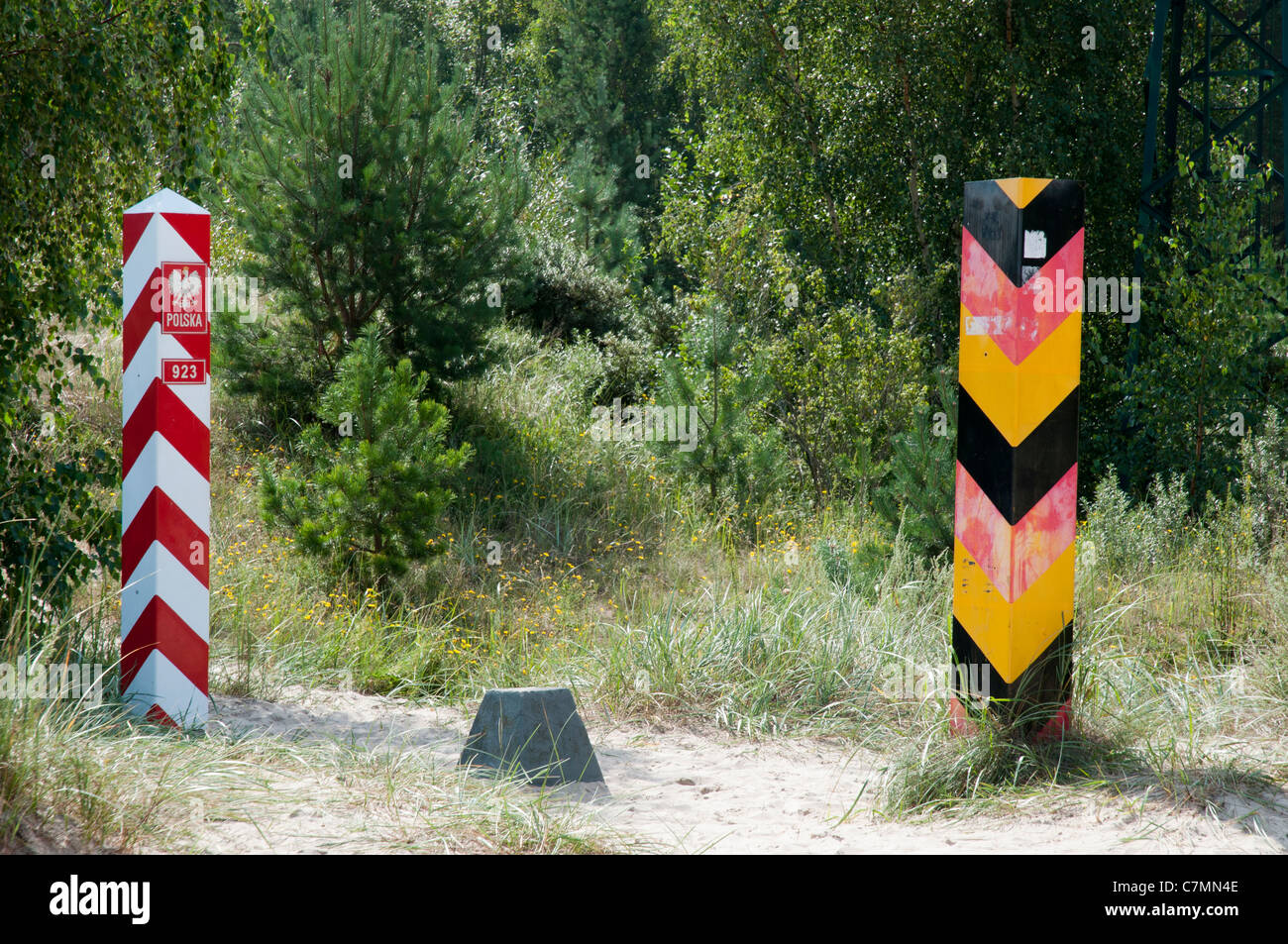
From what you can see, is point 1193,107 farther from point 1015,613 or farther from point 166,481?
point 166,481

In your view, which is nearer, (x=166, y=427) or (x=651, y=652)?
(x=166, y=427)

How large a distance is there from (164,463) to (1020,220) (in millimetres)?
3011

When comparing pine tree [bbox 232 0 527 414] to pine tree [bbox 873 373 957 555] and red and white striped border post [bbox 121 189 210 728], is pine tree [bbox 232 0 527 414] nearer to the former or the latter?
pine tree [bbox 873 373 957 555]

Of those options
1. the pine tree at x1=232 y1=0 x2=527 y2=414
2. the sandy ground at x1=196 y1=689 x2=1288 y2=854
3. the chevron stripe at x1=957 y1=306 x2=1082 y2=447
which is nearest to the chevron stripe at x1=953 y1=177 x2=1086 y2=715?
the chevron stripe at x1=957 y1=306 x2=1082 y2=447

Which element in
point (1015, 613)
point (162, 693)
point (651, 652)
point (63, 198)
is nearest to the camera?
point (1015, 613)

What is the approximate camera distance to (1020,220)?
3.31m

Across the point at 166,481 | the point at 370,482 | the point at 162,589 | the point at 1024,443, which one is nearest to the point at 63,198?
the point at 166,481

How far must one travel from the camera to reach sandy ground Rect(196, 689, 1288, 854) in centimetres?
277

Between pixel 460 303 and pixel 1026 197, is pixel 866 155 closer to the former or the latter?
pixel 460 303

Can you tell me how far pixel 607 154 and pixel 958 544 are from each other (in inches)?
921

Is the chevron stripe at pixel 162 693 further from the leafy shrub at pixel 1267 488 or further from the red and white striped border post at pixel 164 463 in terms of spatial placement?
the leafy shrub at pixel 1267 488

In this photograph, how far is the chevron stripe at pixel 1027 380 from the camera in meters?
3.30

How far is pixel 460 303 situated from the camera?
10219 mm

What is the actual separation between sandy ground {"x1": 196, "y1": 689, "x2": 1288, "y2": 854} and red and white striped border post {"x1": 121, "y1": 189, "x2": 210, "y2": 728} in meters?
0.30
